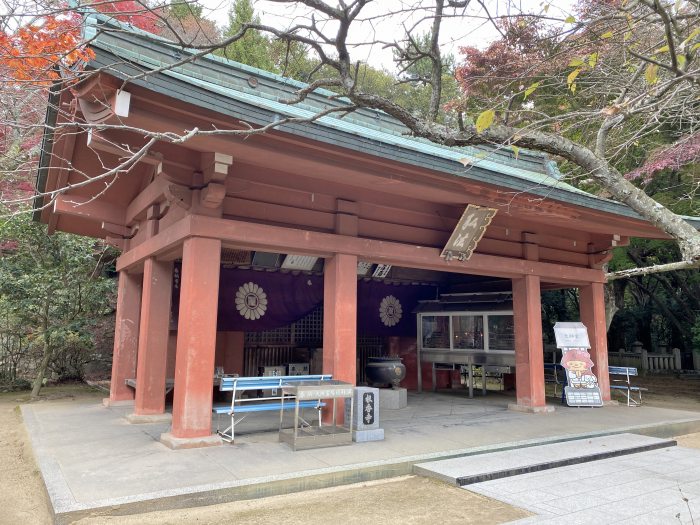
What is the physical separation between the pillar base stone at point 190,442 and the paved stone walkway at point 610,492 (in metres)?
2.84

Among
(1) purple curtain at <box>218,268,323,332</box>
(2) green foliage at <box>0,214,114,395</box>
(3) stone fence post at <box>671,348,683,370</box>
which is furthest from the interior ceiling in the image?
(3) stone fence post at <box>671,348,683,370</box>

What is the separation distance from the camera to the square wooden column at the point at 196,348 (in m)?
5.21

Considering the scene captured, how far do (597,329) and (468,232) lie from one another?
4.34 metres

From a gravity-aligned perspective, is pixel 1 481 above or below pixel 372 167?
below

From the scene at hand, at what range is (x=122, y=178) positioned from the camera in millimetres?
7148

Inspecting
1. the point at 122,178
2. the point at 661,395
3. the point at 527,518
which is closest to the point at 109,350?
the point at 122,178

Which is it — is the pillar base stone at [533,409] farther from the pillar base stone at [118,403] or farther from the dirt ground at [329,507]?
the pillar base stone at [118,403]

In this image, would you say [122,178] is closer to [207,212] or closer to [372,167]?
[207,212]

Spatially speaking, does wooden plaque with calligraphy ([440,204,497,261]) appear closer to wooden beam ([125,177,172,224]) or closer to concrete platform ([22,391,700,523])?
concrete platform ([22,391,700,523])

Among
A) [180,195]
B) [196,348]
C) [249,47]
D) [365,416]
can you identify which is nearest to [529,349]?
[365,416]

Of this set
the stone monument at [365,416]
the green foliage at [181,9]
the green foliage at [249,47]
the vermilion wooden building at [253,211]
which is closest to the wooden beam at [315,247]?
the vermilion wooden building at [253,211]

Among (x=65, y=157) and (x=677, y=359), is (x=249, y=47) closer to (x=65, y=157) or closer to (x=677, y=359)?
(x=65, y=157)

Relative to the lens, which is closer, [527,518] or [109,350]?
[527,518]

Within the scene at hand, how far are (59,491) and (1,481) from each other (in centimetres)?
148
